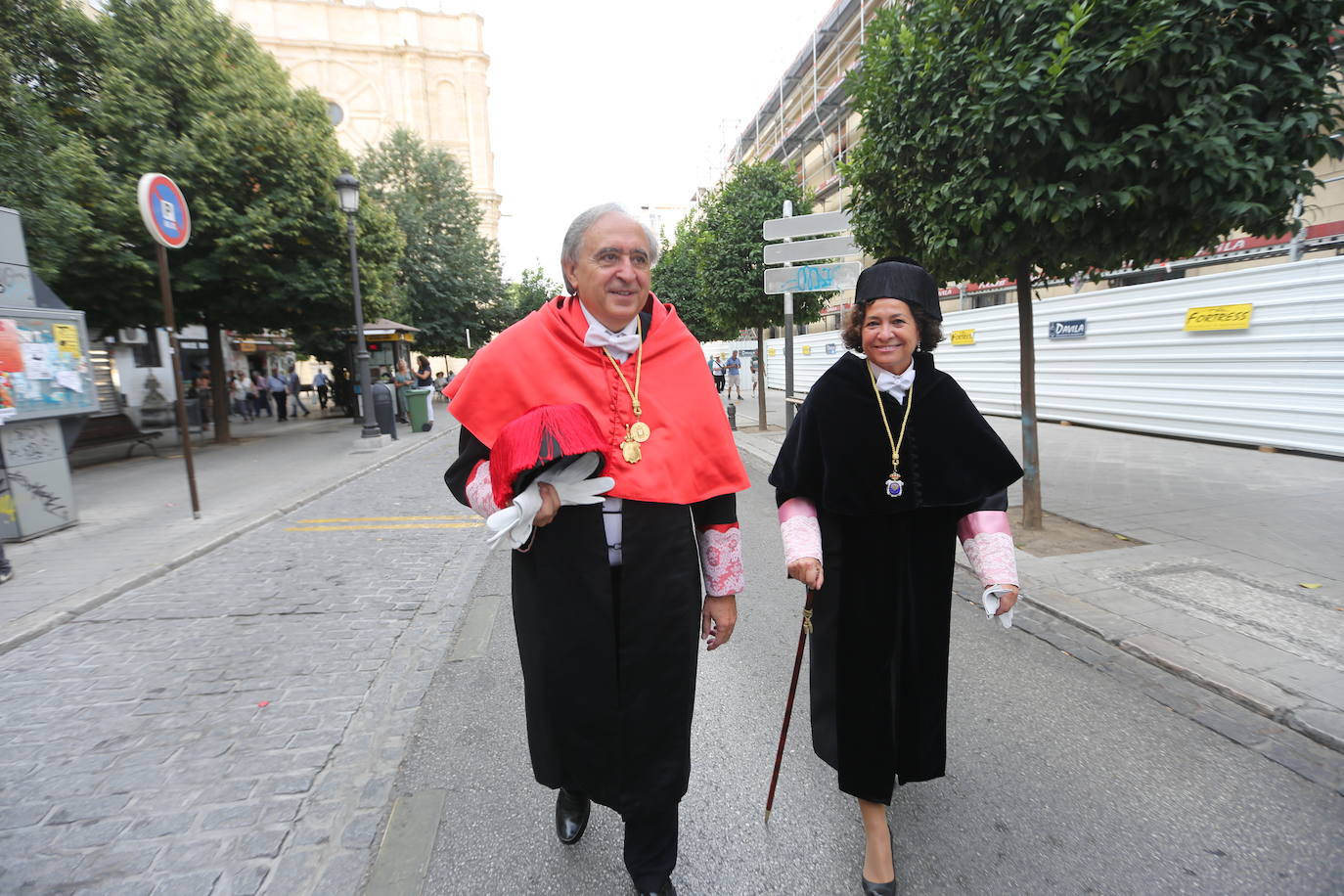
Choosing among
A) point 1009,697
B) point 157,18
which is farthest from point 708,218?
point 1009,697

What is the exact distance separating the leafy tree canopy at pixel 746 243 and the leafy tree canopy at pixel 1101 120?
8058mm

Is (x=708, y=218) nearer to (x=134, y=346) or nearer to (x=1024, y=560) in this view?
(x=1024, y=560)

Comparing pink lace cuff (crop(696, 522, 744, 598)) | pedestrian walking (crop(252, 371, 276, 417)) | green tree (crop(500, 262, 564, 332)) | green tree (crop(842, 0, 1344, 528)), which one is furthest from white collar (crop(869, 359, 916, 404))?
green tree (crop(500, 262, 564, 332))

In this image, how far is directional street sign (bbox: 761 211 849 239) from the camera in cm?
959

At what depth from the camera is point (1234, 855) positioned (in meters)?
2.17

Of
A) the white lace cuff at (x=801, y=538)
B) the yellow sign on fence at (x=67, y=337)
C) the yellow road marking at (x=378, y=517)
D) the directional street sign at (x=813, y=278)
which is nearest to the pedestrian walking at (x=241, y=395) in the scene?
the yellow sign on fence at (x=67, y=337)

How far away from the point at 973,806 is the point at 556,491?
206 centimetres

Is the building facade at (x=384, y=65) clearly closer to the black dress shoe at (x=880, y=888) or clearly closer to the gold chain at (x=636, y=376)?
the gold chain at (x=636, y=376)

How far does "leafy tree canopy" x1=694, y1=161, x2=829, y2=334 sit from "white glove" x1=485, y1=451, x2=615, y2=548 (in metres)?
12.1

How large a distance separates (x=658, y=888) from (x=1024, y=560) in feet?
13.7

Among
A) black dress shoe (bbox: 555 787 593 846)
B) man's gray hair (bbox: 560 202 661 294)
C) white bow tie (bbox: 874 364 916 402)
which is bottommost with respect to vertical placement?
black dress shoe (bbox: 555 787 593 846)

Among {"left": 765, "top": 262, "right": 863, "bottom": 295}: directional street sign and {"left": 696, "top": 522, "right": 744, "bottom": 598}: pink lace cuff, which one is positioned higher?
{"left": 765, "top": 262, "right": 863, "bottom": 295}: directional street sign

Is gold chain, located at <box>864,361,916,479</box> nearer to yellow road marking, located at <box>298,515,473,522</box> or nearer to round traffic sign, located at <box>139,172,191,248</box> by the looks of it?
yellow road marking, located at <box>298,515,473,522</box>

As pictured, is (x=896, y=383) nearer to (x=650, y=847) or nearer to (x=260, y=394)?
(x=650, y=847)
